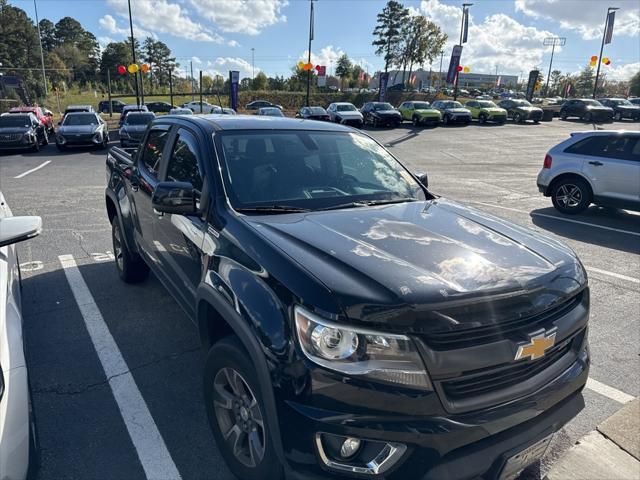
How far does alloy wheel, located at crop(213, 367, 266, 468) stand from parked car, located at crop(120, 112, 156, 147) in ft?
57.3

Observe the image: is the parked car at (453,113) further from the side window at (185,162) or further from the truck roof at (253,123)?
the side window at (185,162)

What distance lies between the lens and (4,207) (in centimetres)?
418

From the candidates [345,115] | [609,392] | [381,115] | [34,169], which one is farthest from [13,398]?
[381,115]

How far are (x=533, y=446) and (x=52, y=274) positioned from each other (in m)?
5.27

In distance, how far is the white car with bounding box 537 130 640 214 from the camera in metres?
8.08

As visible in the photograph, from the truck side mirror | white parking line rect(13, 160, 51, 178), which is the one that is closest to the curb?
the truck side mirror

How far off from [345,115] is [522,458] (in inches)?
1065

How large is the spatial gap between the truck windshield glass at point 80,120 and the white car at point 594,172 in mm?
17239

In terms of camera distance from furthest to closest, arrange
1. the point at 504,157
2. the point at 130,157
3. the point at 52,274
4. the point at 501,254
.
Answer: the point at 504,157
the point at 52,274
the point at 130,157
the point at 501,254

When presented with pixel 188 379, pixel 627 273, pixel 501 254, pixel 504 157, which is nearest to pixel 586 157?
pixel 627 273

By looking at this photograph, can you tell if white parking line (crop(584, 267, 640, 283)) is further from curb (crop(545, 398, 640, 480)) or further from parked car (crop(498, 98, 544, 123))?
parked car (crop(498, 98, 544, 123))

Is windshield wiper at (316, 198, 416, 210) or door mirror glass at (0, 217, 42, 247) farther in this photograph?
windshield wiper at (316, 198, 416, 210)

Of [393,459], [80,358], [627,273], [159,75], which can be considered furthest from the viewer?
[159,75]

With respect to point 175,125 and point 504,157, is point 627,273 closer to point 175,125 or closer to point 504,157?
point 175,125
